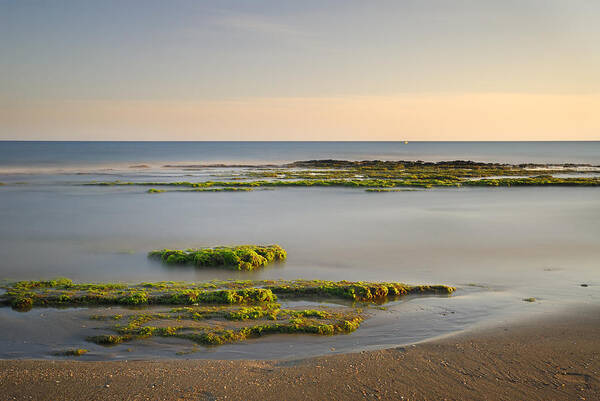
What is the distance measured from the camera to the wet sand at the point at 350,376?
21.0ft

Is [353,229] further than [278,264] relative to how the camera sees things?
Yes

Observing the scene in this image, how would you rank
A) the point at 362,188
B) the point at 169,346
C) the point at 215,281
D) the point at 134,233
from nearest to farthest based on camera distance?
the point at 169,346 → the point at 215,281 → the point at 134,233 → the point at 362,188

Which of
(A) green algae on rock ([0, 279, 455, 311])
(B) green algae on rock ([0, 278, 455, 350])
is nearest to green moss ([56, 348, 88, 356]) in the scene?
(B) green algae on rock ([0, 278, 455, 350])

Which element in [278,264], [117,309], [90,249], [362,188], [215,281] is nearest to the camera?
[117,309]

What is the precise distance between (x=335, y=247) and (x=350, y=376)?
11.1 m

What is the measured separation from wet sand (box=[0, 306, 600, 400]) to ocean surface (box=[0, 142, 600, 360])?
0.51 m

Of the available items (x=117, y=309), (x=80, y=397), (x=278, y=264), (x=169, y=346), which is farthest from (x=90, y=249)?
(x=80, y=397)

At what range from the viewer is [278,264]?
1488cm

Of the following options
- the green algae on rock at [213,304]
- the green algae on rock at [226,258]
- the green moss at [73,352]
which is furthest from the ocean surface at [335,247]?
the green algae on rock at [226,258]

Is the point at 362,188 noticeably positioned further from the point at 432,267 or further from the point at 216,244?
the point at 432,267

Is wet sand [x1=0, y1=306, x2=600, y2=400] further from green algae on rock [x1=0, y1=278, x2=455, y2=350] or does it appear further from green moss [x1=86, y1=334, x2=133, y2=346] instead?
green algae on rock [x1=0, y1=278, x2=455, y2=350]

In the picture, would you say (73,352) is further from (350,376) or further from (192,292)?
(350,376)

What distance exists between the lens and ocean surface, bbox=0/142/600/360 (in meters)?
8.81

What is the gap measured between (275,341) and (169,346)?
5.76 feet
